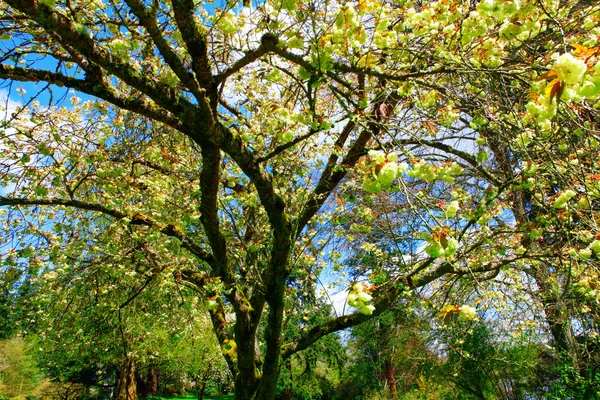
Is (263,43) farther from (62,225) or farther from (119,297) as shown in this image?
(119,297)

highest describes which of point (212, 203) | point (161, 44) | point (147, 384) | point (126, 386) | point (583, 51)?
point (161, 44)

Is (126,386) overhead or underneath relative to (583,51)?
underneath

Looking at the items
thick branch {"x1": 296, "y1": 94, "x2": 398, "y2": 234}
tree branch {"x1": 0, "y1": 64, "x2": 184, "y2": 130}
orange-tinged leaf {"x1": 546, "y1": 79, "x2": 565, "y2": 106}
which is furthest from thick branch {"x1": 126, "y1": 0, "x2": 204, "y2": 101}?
orange-tinged leaf {"x1": 546, "y1": 79, "x2": 565, "y2": 106}

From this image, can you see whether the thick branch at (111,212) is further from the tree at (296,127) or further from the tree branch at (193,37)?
the tree branch at (193,37)

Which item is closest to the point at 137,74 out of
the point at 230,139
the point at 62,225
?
the point at 230,139

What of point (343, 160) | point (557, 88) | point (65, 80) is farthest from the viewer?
point (343, 160)

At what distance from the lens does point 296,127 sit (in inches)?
150

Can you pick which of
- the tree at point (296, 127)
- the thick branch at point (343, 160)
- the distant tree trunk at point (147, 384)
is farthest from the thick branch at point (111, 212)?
the distant tree trunk at point (147, 384)

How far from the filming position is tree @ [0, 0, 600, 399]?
7.69ft

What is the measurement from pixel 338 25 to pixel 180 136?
3.68 metres

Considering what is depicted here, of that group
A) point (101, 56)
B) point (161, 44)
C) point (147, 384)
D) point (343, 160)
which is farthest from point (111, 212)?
point (147, 384)

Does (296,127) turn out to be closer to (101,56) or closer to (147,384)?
(101,56)

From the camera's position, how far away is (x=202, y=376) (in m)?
16.1

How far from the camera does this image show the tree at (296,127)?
7.69 ft
